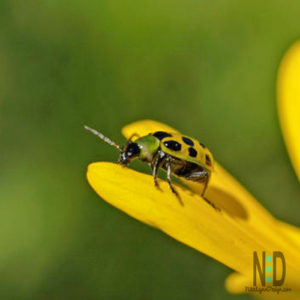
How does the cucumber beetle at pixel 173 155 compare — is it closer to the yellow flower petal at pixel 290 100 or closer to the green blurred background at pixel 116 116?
the yellow flower petal at pixel 290 100

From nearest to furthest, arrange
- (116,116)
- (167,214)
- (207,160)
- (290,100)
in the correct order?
1. (167,214)
2. (207,160)
3. (290,100)
4. (116,116)

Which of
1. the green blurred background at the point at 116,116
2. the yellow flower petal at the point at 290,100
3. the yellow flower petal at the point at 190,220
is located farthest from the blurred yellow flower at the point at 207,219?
the green blurred background at the point at 116,116

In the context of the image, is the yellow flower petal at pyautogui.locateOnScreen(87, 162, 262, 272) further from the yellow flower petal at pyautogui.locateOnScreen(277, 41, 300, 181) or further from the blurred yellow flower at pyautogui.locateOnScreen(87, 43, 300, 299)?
the yellow flower petal at pyautogui.locateOnScreen(277, 41, 300, 181)

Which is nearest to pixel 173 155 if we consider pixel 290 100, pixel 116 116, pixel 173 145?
pixel 173 145

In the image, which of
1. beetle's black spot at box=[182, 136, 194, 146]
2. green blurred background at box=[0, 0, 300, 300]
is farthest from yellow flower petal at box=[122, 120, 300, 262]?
green blurred background at box=[0, 0, 300, 300]

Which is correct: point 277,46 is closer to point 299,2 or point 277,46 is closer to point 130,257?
point 299,2

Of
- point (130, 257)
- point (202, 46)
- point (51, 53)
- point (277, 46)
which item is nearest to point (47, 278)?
point (130, 257)

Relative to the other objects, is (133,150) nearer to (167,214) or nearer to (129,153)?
(129,153)

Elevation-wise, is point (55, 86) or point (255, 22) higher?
point (255, 22)
